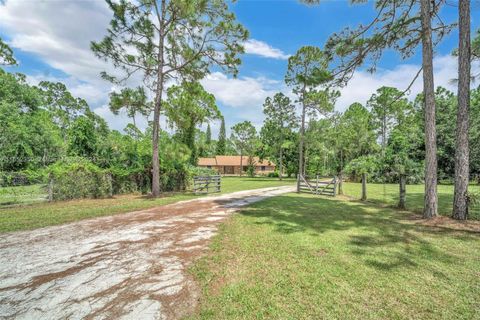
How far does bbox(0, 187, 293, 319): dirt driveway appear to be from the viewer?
2584 millimetres

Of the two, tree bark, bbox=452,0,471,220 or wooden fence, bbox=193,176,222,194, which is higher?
tree bark, bbox=452,0,471,220

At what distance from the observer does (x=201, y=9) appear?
36.6ft

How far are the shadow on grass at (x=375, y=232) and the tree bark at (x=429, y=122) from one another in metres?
0.84

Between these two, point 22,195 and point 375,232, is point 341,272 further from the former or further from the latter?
point 22,195

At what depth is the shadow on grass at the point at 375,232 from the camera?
3.98 m

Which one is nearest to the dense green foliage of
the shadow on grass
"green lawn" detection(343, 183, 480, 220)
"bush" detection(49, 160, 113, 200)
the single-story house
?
"bush" detection(49, 160, 113, 200)

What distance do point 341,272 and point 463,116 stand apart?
→ 6661mm

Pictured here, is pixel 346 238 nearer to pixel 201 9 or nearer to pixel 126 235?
pixel 126 235

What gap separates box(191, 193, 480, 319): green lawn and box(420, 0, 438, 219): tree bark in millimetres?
897

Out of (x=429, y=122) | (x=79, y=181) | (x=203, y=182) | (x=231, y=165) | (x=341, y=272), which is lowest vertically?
(x=341, y=272)

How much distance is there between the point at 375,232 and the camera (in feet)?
18.3

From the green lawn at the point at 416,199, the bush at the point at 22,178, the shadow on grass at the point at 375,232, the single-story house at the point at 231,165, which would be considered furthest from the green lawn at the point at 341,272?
the single-story house at the point at 231,165

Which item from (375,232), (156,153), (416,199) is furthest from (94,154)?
A: (416,199)

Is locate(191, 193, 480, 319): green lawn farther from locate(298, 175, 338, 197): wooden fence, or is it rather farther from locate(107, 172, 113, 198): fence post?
locate(107, 172, 113, 198): fence post
